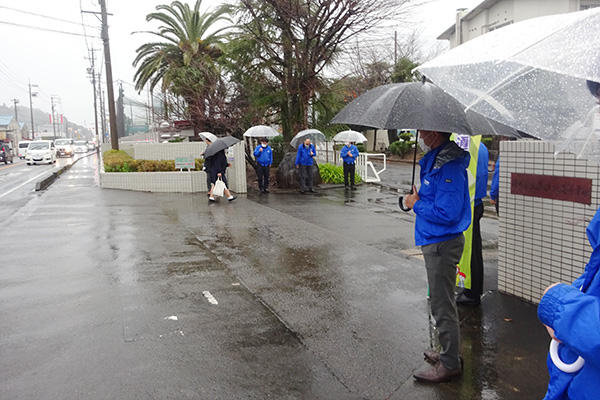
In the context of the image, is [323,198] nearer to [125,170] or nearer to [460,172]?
[125,170]

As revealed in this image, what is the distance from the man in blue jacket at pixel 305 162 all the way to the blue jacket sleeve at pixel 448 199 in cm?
1085

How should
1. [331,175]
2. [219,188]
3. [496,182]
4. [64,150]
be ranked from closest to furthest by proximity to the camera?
[496,182] < [219,188] < [331,175] < [64,150]

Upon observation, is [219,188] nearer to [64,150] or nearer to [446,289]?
[446,289]

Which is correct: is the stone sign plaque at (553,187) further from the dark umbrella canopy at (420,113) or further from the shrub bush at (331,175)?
the shrub bush at (331,175)

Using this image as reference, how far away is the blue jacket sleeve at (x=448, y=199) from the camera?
10.8 feet

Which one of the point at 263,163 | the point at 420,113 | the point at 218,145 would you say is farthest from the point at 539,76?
the point at 263,163

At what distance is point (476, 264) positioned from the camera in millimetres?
4855

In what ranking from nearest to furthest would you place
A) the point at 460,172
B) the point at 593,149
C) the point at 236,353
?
the point at 593,149
the point at 460,172
the point at 236,353

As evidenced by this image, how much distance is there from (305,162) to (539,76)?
1201cm

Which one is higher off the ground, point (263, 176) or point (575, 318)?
point (575, 318)

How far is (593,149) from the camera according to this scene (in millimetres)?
2277

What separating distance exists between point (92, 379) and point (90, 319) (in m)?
1.32

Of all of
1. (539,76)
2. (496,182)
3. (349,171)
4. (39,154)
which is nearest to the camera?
(539,76)

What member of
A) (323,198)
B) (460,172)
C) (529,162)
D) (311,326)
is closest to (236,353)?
(311,326)
